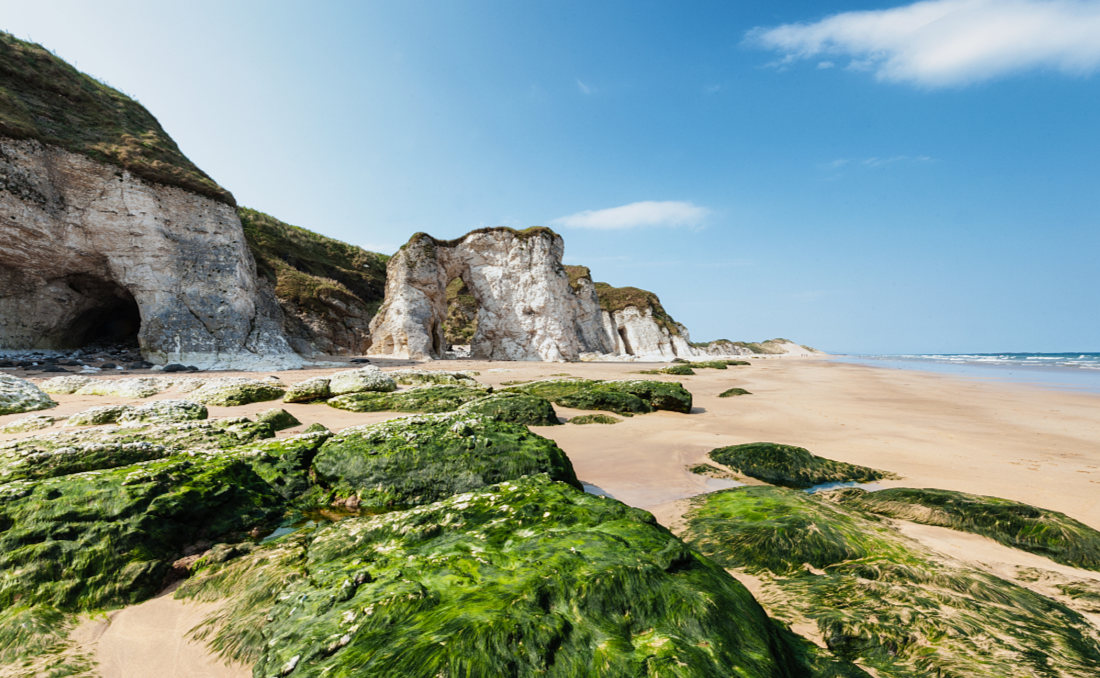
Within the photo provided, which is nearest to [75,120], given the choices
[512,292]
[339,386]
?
[339,386]

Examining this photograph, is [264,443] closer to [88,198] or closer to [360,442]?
[360,442]

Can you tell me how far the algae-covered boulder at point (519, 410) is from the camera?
695 centimetres

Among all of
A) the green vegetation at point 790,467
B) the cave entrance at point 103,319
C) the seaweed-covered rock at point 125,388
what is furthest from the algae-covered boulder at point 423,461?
the cave entrance at point 103,319

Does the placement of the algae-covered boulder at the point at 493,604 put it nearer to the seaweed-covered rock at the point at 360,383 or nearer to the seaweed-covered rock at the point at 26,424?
the seaweed-covered rock at the point at 26,424

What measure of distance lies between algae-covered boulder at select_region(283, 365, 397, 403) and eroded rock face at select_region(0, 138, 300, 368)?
403 inches

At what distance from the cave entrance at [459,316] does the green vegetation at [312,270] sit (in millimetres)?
9258

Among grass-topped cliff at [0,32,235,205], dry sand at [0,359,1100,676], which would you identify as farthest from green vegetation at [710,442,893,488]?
grass-topped cliff at [0,32,235,205]

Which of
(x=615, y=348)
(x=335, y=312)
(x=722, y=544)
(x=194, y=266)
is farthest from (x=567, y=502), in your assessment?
(x=615, y=348)

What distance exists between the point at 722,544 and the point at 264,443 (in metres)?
4.46

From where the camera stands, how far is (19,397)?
21.7ft

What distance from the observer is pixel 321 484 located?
3.68 m


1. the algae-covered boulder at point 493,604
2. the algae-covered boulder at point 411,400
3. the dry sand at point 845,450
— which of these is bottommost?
the dry sand at point 845,450

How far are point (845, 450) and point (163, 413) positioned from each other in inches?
407

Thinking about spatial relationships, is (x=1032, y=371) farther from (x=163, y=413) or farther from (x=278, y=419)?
(x=163, y=413)
